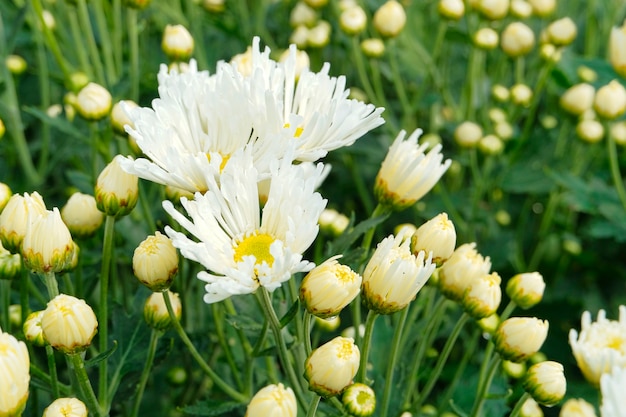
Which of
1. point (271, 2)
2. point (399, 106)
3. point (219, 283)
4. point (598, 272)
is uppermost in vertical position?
point (219, 283)

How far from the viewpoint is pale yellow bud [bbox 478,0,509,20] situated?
1437 millimetres

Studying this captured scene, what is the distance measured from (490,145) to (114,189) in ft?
2.61

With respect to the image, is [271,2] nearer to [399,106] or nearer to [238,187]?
[399,106]

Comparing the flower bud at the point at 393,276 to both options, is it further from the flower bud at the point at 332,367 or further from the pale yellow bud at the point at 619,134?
the pale yellow bud at the point at 619,134

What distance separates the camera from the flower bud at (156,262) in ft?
2.48

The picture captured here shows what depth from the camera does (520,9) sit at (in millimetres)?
1547

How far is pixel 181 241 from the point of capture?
67 centimetres

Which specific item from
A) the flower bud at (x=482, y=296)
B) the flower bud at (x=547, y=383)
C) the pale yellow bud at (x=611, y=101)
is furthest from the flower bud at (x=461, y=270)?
the pale yellow bud at (x=611, y=101)

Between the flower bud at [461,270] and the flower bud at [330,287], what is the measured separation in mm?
210

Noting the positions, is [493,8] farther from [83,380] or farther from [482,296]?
[83,380]

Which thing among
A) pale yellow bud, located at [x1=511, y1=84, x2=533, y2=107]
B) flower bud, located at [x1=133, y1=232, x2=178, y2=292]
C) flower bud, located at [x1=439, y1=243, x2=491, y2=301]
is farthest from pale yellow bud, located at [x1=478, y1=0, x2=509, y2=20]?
flower bud, located at [x1=133, y1=232, x2=178, y2=292]

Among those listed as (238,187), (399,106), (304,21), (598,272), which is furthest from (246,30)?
(238,187)

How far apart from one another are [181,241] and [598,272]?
3.62 feet

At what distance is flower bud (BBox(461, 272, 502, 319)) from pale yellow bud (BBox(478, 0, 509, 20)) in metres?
0.73
